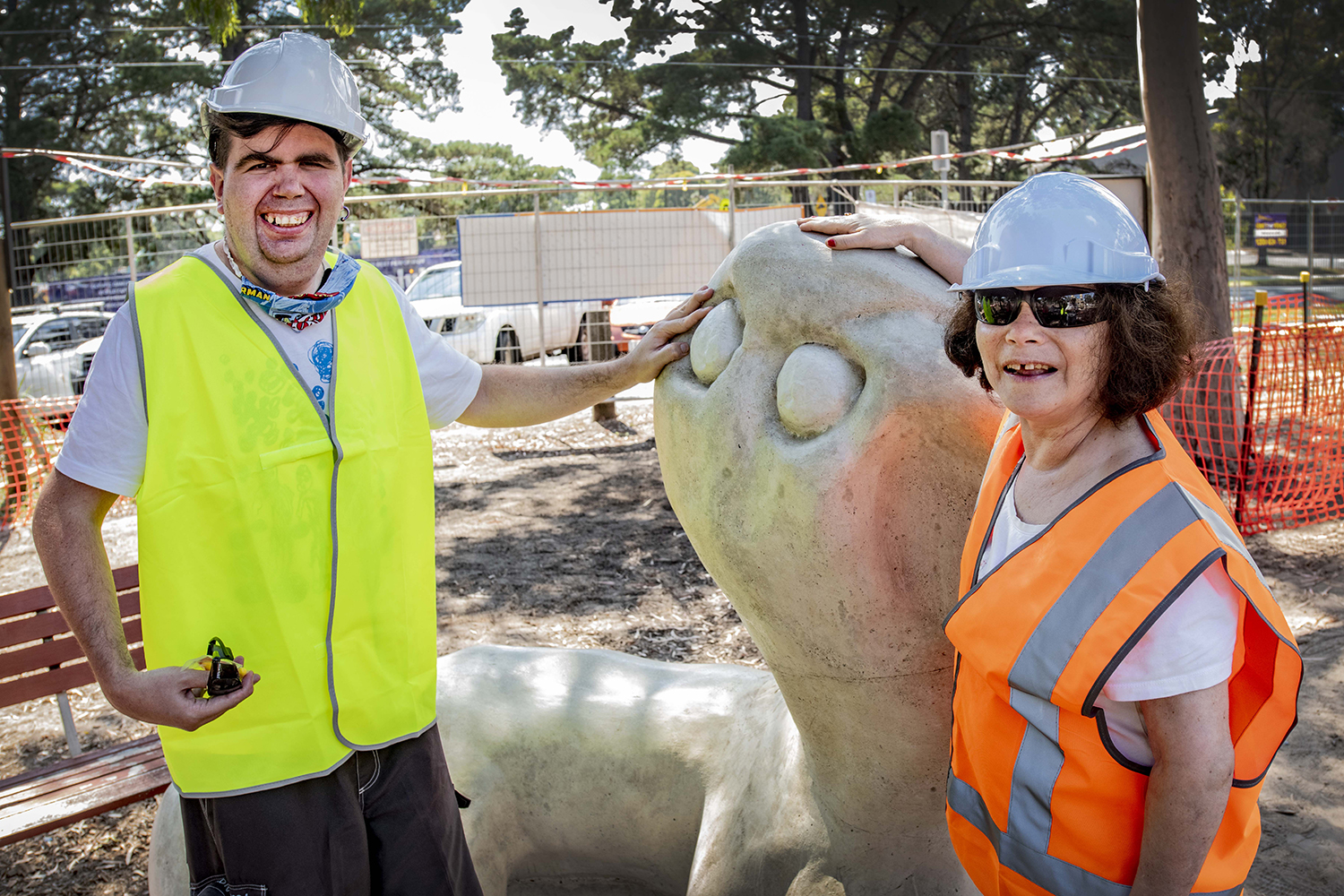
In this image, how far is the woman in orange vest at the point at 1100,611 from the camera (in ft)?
3.85

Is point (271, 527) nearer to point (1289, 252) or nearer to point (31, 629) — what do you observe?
point (31, 629)

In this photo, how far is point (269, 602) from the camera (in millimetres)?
1628

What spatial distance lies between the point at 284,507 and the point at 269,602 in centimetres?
15

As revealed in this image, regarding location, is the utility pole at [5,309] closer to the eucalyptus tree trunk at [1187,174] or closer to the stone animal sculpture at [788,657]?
the stone animal sculpture at [788,657]

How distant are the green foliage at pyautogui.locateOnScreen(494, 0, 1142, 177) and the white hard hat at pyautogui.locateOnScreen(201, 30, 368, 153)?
21327mm

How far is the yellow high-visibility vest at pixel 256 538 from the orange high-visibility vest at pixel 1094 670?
3.11ft

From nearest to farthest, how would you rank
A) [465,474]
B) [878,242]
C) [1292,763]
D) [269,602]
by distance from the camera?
[269,602] → [878,242] → [1292,763] → [465,474]

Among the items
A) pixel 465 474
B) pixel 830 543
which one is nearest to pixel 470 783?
pixel 830 543

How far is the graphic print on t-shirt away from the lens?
171cm

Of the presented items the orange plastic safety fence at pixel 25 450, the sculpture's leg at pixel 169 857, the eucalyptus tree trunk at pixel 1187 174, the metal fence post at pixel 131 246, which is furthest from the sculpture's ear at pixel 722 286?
the metal fence post at pixel 131 246

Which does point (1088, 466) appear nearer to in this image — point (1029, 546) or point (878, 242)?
point (1029, 546)

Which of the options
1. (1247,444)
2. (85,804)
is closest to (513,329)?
(1247,444)

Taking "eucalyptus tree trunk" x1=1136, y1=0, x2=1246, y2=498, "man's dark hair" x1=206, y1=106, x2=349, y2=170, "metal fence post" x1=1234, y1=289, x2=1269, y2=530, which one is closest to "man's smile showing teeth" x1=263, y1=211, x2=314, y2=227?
"man's dark hair" x1=206, y1=106, x2=349, y2=170

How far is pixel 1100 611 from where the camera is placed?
3.92 feet
